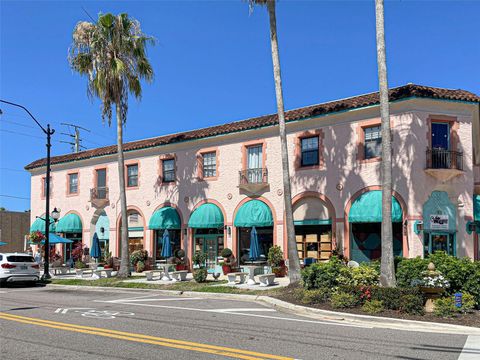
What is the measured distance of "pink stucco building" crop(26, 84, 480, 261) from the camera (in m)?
20.8

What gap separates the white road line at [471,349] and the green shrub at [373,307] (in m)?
2.68

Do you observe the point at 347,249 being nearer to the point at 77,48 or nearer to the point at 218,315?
the point at 218,315

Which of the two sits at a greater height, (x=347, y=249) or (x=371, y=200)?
(x=371, y=200)

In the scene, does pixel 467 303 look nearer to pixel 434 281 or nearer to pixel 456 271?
pixel 434 281

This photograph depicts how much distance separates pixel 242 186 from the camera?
25.6 metres

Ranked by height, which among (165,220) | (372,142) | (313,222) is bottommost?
(313,222)

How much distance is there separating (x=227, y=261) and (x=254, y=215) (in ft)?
10.2

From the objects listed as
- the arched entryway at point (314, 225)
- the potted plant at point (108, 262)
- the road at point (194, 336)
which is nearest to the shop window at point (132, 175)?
the potted plant at point (108, 262)

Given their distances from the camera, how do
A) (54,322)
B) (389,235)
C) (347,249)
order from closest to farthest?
(54,322)
(389,235)
(347,249)

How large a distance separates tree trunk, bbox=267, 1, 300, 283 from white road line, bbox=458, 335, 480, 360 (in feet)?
29.9

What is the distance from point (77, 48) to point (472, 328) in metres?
21.4

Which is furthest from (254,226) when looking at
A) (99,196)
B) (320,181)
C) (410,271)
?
(99,196)

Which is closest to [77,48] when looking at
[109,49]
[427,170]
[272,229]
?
[109,49]

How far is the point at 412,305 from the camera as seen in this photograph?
1232 cm
